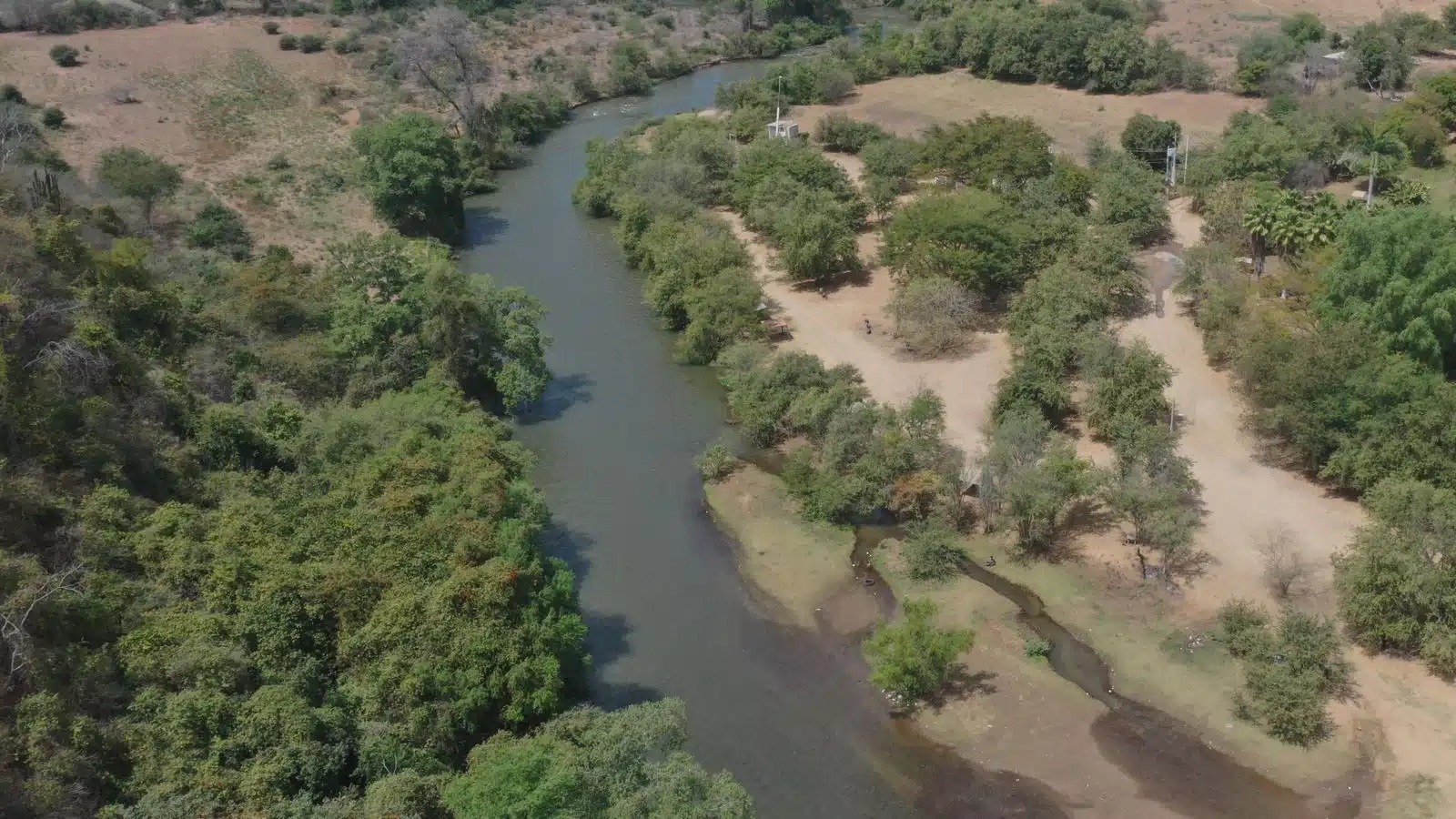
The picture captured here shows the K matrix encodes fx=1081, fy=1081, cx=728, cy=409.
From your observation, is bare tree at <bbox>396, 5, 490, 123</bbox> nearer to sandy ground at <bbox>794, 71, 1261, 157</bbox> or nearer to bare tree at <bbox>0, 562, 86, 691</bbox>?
sandy ground at <bbox>794, 71, 1261, 157</bbox>

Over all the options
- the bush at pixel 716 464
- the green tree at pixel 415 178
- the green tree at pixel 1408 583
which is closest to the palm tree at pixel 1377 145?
the green tree at pixel 1408 583

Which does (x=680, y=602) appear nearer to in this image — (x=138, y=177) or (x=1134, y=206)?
(x=1134, y=206)

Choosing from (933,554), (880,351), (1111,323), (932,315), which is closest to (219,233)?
(880,351)

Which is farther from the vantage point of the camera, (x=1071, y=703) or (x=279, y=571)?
(x=1071, y=703)

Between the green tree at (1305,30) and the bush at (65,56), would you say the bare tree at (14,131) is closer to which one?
the bush at (65,56)

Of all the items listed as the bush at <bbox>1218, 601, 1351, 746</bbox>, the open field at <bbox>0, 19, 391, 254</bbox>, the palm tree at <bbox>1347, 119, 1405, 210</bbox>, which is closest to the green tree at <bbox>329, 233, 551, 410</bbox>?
the open field at <bbox>0, 19, 391, 254</bbox>

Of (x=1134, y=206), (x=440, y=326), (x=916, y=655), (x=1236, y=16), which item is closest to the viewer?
(x=916, y=655)
